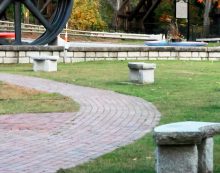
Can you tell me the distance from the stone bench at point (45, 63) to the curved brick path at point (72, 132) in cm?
744

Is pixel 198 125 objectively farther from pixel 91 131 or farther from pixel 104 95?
pixel 104 95

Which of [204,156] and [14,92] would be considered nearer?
[204,156]

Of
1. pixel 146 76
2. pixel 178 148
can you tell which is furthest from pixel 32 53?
pixel 178 148

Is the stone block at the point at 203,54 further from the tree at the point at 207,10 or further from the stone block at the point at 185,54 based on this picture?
the tree at the point at 207,10

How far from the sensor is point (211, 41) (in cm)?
4725

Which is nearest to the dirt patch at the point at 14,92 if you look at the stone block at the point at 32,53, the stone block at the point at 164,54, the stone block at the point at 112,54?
the stone block at the point at 32,53

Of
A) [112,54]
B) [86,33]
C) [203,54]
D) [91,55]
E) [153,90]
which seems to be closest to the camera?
[153,90]

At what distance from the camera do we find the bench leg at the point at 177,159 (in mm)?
6391

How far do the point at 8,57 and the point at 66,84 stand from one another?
784cm

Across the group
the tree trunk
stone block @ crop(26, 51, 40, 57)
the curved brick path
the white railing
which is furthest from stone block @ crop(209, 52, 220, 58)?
the white railing

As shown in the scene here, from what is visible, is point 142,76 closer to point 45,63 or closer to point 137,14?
point 45,63

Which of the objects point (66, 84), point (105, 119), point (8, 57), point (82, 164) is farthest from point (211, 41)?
point (82, 164)

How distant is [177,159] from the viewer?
640cm

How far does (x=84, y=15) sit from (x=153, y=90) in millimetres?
43259
